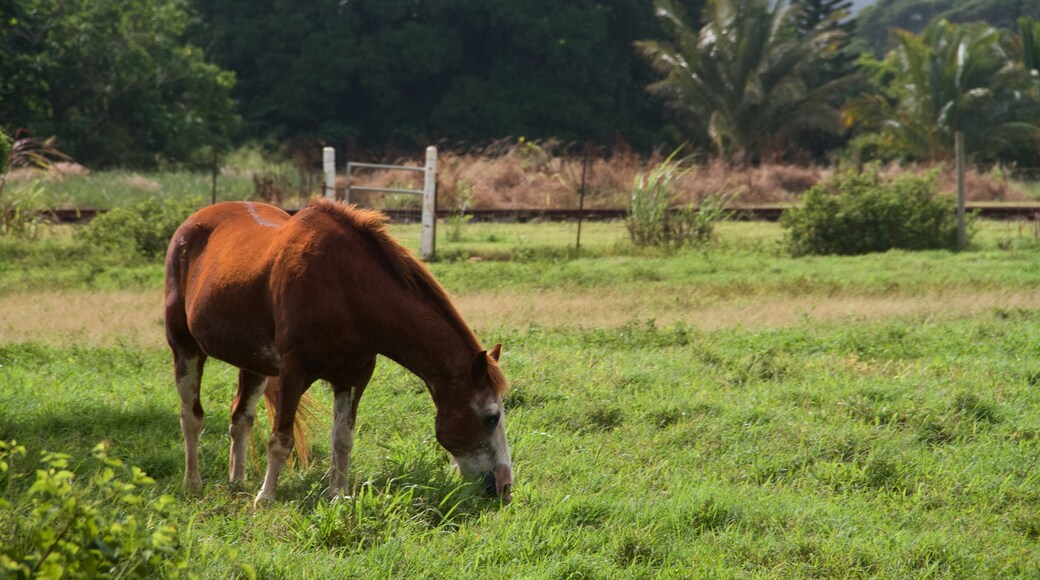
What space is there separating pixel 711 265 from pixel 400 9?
27778mm

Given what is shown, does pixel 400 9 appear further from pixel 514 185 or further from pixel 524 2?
pixel 514 185

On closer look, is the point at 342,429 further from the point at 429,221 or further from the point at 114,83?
the point at 114,83

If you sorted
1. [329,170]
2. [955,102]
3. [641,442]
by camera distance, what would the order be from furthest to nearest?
1. [955,102]
2. [329,170]
3. [641,442]

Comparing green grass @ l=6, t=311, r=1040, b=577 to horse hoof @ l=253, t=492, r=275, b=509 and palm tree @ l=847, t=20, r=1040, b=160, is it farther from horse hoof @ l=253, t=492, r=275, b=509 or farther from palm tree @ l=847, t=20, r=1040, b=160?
palm tree @ l=847, t=20, r=1040, b=160

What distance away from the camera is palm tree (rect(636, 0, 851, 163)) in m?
37.2

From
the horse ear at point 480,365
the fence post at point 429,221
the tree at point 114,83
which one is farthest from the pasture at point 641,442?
the tree at point 114,83

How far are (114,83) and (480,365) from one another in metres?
29.9

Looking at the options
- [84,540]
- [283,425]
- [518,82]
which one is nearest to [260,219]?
[283,425]

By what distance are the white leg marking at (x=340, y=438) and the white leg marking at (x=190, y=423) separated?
851 mm

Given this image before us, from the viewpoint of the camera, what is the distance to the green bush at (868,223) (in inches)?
659

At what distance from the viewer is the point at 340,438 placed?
5.47 m

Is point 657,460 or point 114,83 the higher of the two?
point 114,83

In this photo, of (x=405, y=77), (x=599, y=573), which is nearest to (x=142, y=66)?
Answer: (x=405, y=77)

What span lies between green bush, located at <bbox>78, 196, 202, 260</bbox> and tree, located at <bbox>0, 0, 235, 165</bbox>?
13959 millimetres
